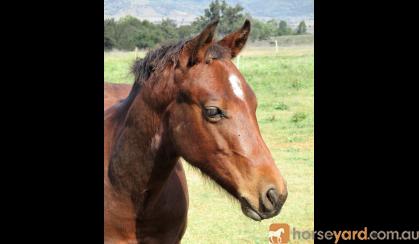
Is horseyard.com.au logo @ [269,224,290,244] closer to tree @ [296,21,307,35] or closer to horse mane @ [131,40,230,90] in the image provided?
horse mane @ [131,40,230,90]

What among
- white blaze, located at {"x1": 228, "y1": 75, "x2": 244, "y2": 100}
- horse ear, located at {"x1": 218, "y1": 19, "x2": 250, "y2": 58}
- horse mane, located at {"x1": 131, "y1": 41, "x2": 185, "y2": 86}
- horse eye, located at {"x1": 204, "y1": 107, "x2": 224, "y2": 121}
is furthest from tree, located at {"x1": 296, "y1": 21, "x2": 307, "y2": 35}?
horse eye, located at {"x1": 204, "y1": 107, "x2": 224, "y2": 121}

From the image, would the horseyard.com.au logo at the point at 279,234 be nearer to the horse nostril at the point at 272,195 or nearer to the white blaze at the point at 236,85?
the horse nostril at the point at 272,195

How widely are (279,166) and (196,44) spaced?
21.7ft

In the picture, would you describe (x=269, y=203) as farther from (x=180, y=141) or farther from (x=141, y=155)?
(x=141, y=155)

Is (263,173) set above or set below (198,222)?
above

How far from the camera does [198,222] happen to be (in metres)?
6.81

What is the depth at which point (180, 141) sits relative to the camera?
300 centimetres

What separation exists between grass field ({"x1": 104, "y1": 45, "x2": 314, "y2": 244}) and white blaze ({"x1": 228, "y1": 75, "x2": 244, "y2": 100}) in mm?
685

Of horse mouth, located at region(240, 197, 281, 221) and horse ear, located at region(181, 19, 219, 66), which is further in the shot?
horse ear, located at region(181, 19, 219, 66)

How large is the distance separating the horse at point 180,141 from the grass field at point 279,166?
0.31 meters

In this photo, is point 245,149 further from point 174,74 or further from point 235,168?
point 174,74

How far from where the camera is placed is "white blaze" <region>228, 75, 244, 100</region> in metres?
2.87
